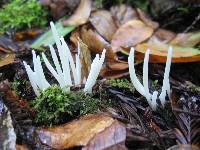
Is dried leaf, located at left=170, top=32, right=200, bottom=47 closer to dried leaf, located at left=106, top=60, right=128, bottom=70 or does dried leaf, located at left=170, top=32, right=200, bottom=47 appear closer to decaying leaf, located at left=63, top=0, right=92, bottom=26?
dried leaf, located at left=106, top=60, right=128, bottom=70

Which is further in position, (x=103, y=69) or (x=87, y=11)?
(x=87, y=11)

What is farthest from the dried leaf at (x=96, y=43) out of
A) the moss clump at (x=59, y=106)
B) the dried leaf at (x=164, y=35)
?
the moss clump at (x=59, y=106)

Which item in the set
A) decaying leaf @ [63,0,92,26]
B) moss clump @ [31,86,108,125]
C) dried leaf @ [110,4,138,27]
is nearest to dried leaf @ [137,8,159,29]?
dried leaf @ [110,4,138,27]

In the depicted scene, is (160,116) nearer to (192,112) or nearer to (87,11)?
(192,112)

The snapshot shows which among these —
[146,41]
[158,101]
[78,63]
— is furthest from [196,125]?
[146,41]

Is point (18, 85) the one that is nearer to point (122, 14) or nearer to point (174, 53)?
point (174, 53)

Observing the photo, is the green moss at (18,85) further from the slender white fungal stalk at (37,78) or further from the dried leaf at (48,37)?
the dried leaf at (48,37)

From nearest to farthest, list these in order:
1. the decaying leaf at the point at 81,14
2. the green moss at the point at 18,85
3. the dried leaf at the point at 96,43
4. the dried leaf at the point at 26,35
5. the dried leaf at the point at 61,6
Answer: the green moss at the point at 18,85 → the dried leaf at the point at 96,43 → the decaying leaf at the point at 81,14 → the dried leaf at the point at 26,35 → the dried leaf at the point at 61,6
